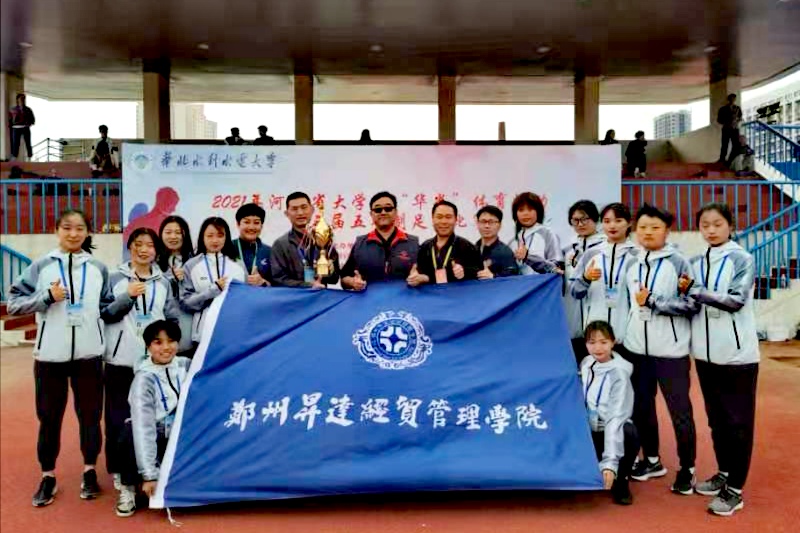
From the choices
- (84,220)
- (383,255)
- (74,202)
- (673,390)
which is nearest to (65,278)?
(84,220)

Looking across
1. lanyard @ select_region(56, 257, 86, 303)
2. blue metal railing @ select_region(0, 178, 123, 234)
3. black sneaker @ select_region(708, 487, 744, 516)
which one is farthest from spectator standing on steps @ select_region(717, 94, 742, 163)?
lanyard @ select_region(56, 257, 86, 303)

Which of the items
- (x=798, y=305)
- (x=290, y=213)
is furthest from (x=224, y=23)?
(x=798, y=305)

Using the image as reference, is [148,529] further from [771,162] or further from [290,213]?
[771,162]

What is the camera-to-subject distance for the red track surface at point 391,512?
2.81 m

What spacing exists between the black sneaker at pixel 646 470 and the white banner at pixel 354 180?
4758mm

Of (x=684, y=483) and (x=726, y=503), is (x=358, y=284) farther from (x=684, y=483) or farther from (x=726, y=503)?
(x=726, y=503)

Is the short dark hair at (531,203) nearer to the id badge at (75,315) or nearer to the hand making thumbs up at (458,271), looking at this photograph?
the hand making thumbs up at (458,271)

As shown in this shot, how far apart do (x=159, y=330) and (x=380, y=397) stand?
1.12 metres

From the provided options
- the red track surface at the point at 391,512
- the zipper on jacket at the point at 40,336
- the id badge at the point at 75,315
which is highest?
the id badge at the point at 75,315

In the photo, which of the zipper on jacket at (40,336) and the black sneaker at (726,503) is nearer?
the black sneaker at (726,503)

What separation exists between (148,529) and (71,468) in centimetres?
115

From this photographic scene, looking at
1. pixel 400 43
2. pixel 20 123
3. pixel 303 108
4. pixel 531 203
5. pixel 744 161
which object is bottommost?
pixel 531 203

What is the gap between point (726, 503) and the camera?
2994 millimetres

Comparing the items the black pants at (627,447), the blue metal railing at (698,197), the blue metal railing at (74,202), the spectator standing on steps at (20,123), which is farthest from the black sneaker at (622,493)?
the blue metal railing at (698,197)
